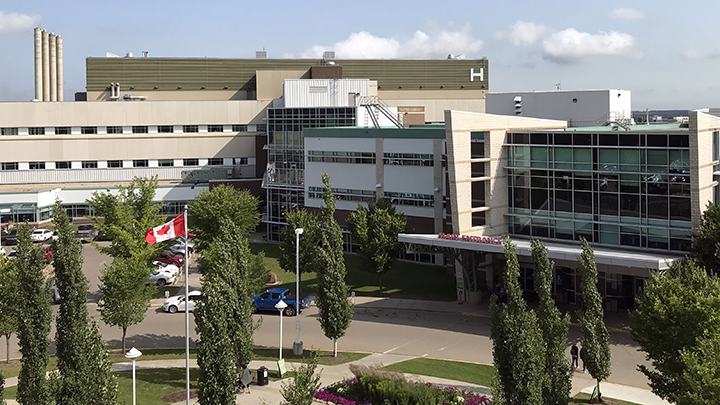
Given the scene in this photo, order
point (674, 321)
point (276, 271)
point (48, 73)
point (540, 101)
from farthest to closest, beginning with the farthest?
point (48, 73)
point (540, 101)
point (276, 271)
point (674, 321)

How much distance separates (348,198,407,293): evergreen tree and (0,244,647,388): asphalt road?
11.5 ft

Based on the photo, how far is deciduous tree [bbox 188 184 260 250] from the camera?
53.2 metres

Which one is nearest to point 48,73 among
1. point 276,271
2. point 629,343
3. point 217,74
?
point 217,74

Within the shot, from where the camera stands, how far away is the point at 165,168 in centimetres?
8275

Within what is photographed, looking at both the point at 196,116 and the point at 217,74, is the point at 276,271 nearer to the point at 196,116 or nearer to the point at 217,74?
the point at 196,116

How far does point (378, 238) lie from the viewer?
2042 inches

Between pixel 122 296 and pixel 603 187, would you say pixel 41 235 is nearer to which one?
pixel 122 296

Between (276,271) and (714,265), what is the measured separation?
3189 centimetres

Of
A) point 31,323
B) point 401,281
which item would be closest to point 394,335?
point 401,281

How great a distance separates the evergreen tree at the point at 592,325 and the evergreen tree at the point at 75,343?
707 inches

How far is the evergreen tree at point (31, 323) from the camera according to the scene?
2647 centimetres

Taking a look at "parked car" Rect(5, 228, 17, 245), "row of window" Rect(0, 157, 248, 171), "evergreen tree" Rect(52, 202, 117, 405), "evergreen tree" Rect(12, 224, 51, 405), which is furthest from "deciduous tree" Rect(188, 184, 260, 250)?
"row of window" Rect(0, 157, 248, 171)

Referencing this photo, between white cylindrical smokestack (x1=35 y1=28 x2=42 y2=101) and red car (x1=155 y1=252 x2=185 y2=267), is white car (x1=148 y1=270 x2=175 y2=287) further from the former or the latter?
white cylindrical smokestack (x1=35 y1=28 x2=42 y2=101)

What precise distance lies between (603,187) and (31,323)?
3040 cm
